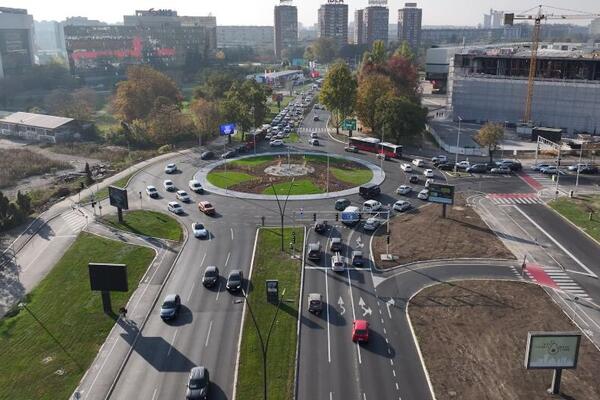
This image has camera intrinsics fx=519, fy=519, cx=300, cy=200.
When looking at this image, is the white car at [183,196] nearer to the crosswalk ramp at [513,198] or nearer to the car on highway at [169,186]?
the car on highway at [169,186]

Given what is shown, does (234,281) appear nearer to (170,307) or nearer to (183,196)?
(170,307)

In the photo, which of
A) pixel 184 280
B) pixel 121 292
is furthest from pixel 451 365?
pixel 121 292

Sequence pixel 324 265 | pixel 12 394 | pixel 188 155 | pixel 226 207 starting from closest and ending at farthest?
pixel 12 394 → pixel 324 265 → pixel 226 207 → pixel 188 155

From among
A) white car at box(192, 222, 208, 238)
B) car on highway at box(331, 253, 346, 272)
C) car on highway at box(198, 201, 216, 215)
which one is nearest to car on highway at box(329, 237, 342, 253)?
car on highway at box(331, 253, 346, 272)

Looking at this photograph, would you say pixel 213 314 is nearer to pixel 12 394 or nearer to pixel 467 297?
pixel 12 394

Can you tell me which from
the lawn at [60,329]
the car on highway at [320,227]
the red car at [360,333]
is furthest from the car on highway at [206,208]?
the red car at [360,333]

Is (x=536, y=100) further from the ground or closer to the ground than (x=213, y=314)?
further from the ground
